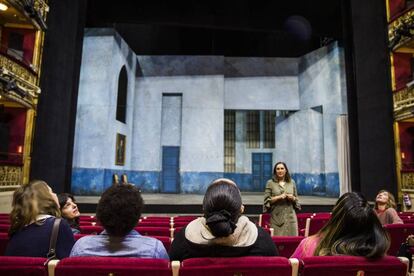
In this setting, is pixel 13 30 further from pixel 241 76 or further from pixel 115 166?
pixel 241 76

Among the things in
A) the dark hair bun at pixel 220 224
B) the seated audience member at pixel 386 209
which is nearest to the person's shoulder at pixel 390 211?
the seated audience member at pixel 386 209

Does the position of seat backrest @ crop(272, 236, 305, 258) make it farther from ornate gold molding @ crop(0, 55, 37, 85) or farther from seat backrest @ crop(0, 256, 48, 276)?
ornate gold molding @ crop(0, 55, 37, 85)

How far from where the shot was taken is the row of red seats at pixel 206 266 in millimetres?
1256

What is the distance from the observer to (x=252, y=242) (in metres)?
1.48

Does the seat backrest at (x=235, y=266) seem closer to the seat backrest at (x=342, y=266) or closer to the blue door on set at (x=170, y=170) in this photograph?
the seat backrest at (x=342, y=266)

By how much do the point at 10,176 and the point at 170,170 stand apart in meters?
8.11

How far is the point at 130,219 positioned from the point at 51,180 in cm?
835

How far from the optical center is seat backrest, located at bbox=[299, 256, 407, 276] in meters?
1.33

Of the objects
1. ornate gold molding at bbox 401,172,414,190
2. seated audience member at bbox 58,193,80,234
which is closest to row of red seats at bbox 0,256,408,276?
seated audience member at bbox 58,193,80,234

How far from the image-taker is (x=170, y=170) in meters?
15.4

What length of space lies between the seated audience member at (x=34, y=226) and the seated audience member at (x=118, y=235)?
0.28 metres

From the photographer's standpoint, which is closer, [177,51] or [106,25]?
[106,25]

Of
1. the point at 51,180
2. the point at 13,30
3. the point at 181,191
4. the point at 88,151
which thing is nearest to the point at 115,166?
the point at 88,151

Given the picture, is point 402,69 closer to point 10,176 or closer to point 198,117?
point 198,117
